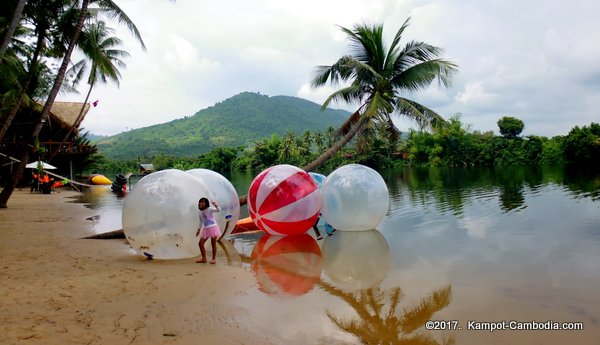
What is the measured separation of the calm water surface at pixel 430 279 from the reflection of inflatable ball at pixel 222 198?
763 millimetres

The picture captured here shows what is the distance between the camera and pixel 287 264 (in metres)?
8.53

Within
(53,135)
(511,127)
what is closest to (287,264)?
(53,135)

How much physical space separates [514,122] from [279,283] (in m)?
74.8

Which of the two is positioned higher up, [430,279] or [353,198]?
[353,198]

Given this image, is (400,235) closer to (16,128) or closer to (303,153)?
(16,128)

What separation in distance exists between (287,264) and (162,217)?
2657 mm

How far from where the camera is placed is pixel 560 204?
1689 cm

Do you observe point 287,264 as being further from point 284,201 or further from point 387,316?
point 387,316

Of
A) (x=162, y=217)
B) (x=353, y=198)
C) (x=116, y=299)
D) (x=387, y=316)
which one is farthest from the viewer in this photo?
(x=353, y=198)

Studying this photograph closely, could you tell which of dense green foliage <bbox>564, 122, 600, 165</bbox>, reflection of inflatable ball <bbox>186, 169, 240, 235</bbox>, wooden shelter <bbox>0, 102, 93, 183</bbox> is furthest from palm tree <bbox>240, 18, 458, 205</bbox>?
dense green foliage <bbox>564, 122, 600, 165</bbox>

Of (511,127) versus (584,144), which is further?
(511,127)

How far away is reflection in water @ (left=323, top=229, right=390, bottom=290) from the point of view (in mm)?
7312

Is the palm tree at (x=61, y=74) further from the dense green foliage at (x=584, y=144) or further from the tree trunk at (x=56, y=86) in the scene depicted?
the dense green foliage at (x=584, y=144)

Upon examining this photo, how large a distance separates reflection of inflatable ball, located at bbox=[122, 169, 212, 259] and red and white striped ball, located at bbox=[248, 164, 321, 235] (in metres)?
2.59
